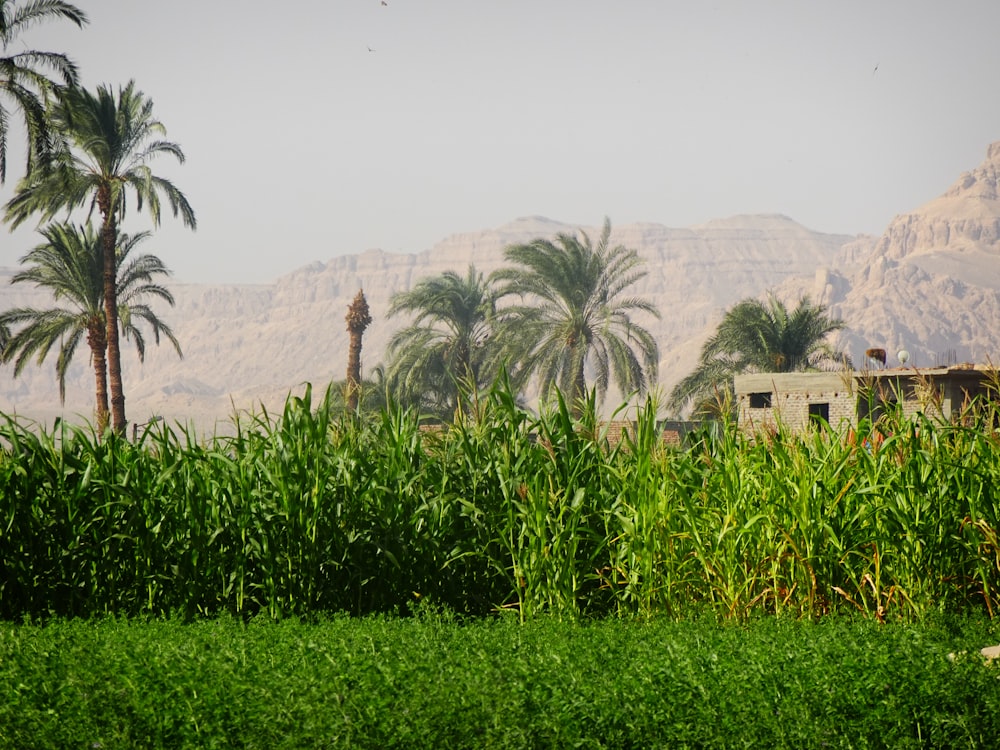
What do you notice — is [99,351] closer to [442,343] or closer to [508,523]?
[442,343]

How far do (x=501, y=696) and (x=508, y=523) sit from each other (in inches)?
111

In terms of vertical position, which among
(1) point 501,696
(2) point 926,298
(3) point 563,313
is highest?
(2) point 926,298

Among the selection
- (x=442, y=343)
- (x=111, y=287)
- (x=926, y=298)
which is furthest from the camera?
(x=926, y=298)

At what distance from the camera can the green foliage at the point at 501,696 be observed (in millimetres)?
3781

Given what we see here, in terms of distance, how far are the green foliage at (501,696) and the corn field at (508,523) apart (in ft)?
4.65

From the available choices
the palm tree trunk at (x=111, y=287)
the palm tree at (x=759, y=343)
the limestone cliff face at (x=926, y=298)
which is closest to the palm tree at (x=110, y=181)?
the palm tree trunk at (x=111, y=287)

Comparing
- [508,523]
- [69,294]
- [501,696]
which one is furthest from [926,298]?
[501,696]

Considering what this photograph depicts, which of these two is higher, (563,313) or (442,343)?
(563,313)

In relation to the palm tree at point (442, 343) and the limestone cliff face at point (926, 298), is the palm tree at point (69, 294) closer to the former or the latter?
the palm tree at point (442, 343)

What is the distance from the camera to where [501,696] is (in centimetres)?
388

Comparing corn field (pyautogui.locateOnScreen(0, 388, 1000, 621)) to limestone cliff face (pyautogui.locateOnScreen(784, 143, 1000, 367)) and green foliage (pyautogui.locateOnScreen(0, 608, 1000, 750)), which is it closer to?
green foliage (pyautogui.locateOnScreen(0, 608, 1000, 750))

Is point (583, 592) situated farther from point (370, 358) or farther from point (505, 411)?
point (370, 358)

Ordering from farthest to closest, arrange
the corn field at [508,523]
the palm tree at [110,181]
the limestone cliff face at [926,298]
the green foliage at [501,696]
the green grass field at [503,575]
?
the limestone cliff face at [926,298] → the palm tree at [110,181] → the corn field at [508,523] → the green grass field at [503,575] → the green foliage at [501,696]

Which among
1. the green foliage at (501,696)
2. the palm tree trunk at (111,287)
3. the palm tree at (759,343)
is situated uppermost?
the palm tree trunk at (111,287)
